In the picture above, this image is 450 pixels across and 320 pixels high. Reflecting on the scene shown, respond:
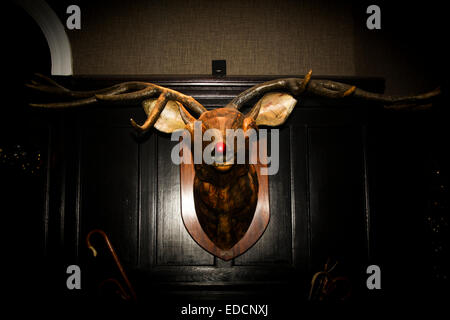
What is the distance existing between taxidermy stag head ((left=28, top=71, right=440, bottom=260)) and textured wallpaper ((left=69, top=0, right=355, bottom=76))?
1.54 feet

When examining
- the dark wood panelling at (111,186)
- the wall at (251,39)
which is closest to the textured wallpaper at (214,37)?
the wall at (251,39)

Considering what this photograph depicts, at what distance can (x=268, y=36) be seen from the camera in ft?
7.42

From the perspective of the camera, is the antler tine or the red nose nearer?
the red nose

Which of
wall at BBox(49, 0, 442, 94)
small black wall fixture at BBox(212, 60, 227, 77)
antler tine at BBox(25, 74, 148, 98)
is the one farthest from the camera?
wall at BBox(49, 0, 442, 94)

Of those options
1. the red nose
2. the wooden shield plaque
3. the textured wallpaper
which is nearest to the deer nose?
the red nose

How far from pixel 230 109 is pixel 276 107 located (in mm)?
302

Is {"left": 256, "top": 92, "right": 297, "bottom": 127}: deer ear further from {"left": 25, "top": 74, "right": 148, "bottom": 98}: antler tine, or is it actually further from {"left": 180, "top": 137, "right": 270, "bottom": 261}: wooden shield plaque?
{"left": 25, "top": 74, "right": 148, "bottom": 98}: antler tine

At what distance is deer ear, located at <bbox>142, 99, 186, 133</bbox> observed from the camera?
1779 millimetres

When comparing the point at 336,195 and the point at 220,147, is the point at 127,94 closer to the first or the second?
the point at 220,147

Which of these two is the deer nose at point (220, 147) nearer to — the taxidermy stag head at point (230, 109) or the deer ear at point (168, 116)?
the taxidermy stag head at point (230, 109)

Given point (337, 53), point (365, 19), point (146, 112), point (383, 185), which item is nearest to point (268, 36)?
point (337, 53)

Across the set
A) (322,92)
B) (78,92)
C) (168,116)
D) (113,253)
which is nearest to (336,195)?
(322,92)

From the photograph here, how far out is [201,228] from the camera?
183 cm

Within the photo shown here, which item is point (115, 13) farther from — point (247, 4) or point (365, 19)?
point (365, 19)
